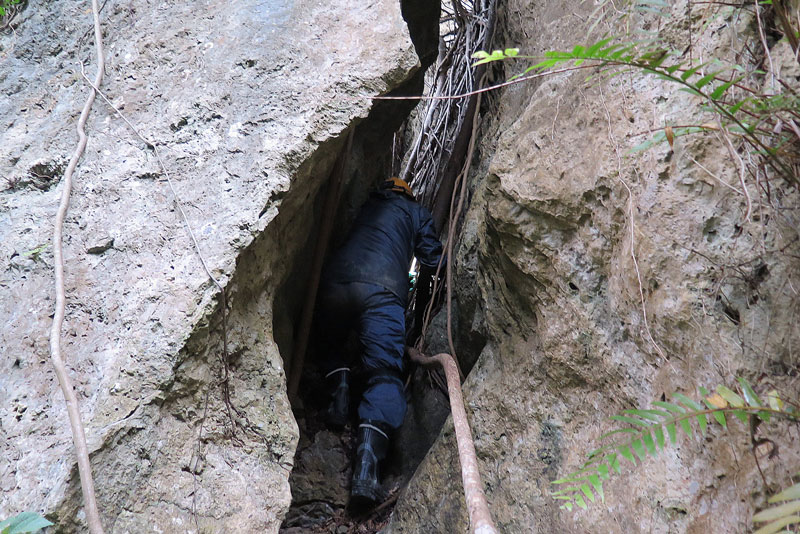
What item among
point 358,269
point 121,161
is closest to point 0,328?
point 121,161

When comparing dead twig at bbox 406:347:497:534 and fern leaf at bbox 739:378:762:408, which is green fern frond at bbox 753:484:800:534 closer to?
fern leaf at bbox 739:378:762:408

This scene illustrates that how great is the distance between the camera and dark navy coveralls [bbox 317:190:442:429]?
11.5ft

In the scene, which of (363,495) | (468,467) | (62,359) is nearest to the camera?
(468,467)

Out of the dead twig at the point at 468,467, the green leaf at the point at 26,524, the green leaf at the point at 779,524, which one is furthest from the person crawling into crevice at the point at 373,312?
the green leaf at the point at 779,524

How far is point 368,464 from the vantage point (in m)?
3.19

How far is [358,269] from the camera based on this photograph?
3824mm

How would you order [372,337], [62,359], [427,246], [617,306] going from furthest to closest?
[427,246], [372,337], [617,306], [62,359]

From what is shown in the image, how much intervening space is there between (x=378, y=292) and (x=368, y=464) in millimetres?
1057

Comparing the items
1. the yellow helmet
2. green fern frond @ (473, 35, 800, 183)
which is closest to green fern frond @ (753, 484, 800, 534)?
green fern frond @ (473, 35, 800, 183)

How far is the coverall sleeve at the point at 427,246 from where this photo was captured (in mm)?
4246

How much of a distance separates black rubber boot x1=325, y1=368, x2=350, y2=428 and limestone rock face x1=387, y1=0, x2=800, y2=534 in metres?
0.96

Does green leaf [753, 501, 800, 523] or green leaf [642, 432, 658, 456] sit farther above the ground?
green leaf [753, 501, 800, 523]

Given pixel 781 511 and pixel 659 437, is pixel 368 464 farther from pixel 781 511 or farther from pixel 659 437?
pixel 781 511

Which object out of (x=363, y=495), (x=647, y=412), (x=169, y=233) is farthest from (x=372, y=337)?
(x=647, y=412)
